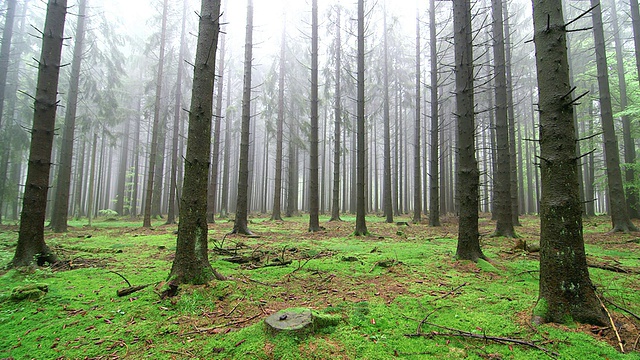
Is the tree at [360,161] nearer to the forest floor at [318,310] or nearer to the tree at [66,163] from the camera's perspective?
the forest floor at [318,310]

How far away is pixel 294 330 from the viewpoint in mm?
2359

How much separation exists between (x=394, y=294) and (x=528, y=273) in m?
2.48

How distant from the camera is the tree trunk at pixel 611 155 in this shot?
8828mm

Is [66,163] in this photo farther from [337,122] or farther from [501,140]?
[501,140]

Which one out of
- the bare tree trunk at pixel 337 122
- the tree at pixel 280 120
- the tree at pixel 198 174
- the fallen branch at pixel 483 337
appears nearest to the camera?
the fallen branch at pixel 483 337

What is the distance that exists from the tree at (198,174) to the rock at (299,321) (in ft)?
4.92

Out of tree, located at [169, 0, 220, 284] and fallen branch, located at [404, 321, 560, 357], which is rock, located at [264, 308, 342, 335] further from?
tree, located at [169, 0, 220, 284]

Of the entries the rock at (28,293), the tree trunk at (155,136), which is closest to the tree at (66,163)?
the tree trunk at (155,136)

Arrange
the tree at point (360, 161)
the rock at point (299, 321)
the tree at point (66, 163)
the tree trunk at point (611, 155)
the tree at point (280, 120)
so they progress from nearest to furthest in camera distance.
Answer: the rock at point (299, 321)
the tree trunk at point (611, 155)
the tree at point (360, 161)
the tree at point (66, 163)
the tree at point (280, 120)

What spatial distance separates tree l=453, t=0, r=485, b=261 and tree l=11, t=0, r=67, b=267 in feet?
23.8

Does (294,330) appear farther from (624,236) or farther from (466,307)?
(624,236)

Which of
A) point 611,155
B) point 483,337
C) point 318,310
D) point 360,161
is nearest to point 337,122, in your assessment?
point 360,161

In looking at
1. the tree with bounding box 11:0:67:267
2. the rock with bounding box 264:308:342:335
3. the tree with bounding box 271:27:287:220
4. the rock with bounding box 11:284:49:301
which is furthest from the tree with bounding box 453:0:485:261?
the tree with bounding box 271:27:287:220

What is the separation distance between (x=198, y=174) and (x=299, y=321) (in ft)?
7.63
